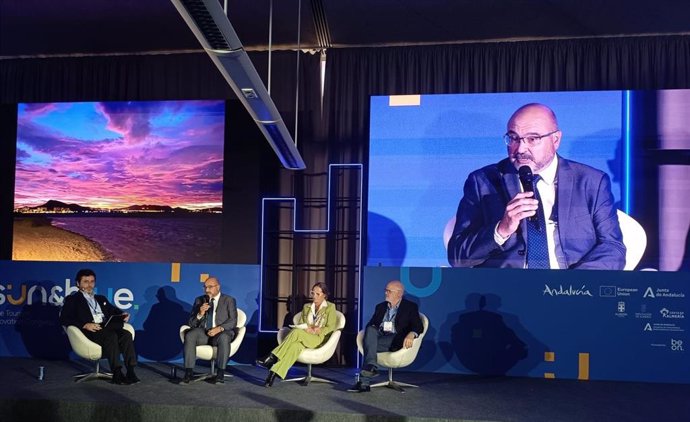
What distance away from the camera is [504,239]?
788 centimetres

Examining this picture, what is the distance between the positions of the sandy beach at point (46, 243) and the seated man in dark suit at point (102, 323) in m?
1.80

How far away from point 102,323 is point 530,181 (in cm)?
453

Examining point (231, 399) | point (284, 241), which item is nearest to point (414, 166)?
point (284, 241)

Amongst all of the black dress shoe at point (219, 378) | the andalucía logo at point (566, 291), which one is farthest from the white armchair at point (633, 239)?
the black dress shoe at point (219, 378)

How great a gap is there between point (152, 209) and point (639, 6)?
576cm

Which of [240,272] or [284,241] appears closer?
[240,272]

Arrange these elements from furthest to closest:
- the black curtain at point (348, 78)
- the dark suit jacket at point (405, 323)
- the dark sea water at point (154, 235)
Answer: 1. the dark sea water at point (154, 235)
2. the black curtain at point (348, 78)
3. the dark suit jacket at point (405, 323)

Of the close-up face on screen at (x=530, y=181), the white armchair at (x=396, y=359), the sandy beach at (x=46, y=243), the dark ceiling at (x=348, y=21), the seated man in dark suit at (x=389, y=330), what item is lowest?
the white armchair at (x=396, y=359)

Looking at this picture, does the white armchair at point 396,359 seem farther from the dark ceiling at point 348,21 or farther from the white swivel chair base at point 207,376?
the dark ceiling at point 348,21

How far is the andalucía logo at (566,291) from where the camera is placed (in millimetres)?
7520

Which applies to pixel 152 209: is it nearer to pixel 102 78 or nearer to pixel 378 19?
pixel 102 78

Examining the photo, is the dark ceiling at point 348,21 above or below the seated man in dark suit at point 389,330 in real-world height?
above

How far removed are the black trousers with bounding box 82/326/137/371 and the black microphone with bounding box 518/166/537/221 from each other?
167 inches

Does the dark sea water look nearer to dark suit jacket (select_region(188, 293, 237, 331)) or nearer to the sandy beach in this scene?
the sandy beach
